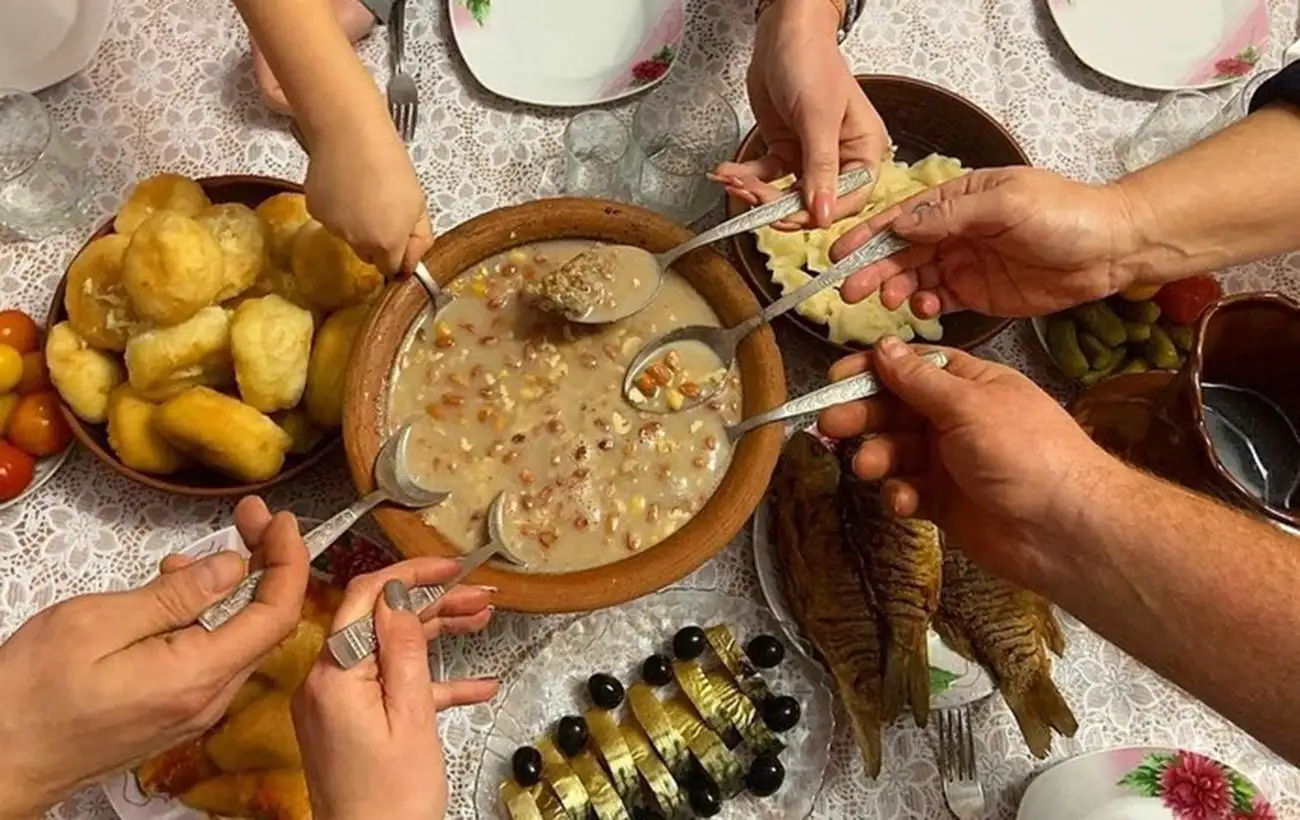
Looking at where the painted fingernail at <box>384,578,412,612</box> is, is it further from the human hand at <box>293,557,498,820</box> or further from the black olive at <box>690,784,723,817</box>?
the black olive at <box>690,784,723,817</box>

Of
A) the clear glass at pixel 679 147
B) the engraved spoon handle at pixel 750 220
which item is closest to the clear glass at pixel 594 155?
the clear glass at pixel 679 147

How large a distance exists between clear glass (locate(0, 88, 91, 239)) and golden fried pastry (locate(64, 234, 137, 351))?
0.22m

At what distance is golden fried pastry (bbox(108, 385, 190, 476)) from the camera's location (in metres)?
1.16

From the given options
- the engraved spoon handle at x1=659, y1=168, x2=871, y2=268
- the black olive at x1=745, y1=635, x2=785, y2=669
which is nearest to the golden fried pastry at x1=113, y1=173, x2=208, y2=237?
the engraved spoon handle at x1=659, y1=168, x2=871, y2=268

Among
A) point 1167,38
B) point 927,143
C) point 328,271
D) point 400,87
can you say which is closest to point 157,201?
point 328,271

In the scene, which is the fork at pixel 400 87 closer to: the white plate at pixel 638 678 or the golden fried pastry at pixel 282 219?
the golden fried pastry at pixel 282 219

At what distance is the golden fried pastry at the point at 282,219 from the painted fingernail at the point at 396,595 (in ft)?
1.44

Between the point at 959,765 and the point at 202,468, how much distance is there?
2.78ft

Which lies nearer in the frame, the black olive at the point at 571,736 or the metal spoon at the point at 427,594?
the metal spoon at the point at 427,594

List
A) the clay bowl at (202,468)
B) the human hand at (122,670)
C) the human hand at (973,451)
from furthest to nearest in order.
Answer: the clay bowl at (202,468), the human hand at (973,451), the human hand at (122,670)

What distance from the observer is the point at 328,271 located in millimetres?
1163

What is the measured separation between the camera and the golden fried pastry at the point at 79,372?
118 centimetres

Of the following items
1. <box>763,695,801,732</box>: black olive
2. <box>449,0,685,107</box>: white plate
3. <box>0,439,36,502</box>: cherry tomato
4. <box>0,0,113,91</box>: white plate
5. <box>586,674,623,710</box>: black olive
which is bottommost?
<box>763,695,801,732</box>: black olive

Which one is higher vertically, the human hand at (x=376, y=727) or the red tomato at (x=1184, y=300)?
the human hand at (x=376, y=727)
